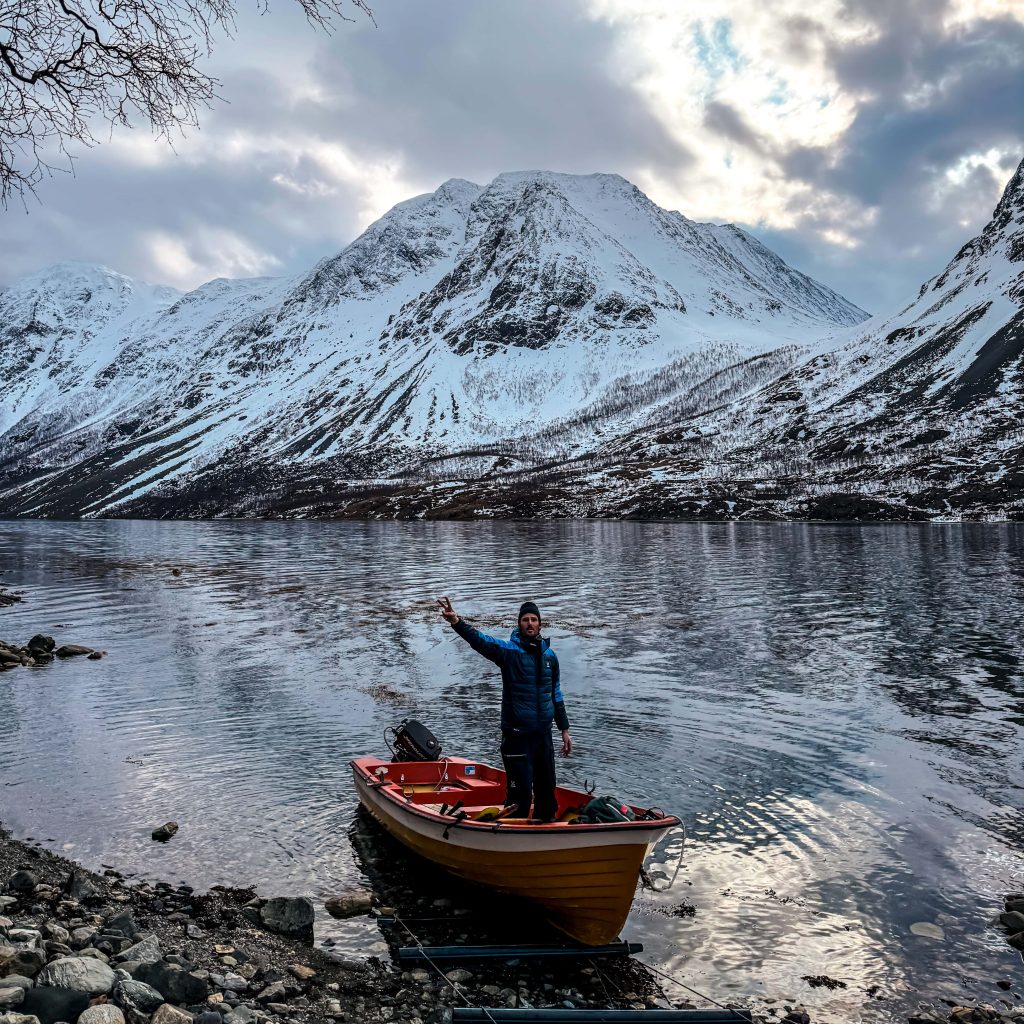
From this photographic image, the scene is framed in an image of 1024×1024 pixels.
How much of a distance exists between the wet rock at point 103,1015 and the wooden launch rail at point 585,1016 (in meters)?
3.55

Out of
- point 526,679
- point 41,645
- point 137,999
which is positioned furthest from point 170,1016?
point 41,645

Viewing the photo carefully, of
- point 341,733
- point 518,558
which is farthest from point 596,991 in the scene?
point 518,558

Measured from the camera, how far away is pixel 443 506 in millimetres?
171625

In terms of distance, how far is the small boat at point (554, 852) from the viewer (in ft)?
33.8

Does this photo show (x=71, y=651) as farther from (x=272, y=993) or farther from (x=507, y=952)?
(x=507, y=952)

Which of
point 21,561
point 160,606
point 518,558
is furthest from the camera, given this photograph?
point 21,561

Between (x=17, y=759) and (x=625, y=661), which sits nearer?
(x=17, y=759)

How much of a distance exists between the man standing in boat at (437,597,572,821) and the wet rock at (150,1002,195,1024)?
18.8 ft

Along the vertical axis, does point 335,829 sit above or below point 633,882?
below

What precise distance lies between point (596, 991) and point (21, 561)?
84267 millimetres

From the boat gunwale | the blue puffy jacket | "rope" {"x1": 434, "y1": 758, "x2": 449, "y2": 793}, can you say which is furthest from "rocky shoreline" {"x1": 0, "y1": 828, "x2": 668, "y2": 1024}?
"rope" {"x1": 434, "y1": 758, "x2": 449, "y2": 793}

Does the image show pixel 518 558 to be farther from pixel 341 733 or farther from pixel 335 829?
pixel 335 829

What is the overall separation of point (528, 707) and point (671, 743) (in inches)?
346

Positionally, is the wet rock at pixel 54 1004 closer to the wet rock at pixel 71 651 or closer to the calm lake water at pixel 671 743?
the calm lake water at pixel 671 743
